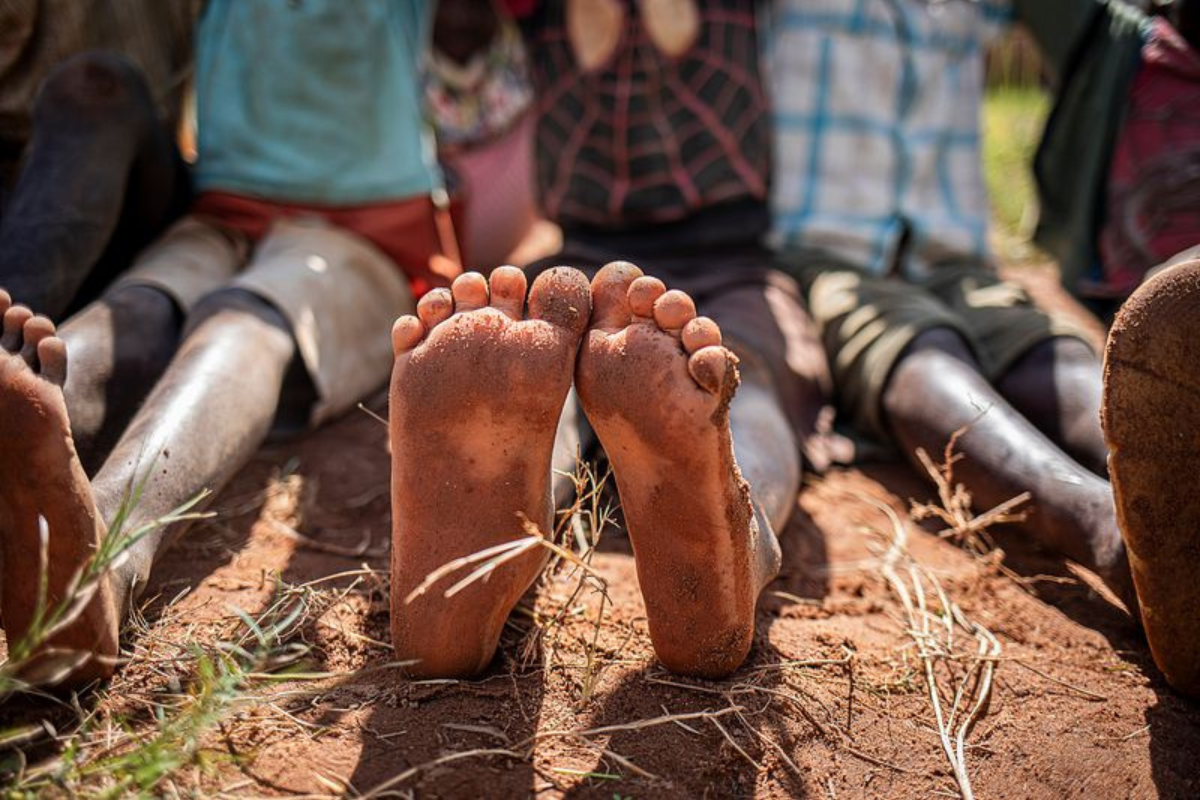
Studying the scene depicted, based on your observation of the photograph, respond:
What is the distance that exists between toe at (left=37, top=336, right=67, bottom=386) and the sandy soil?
0.37 meters

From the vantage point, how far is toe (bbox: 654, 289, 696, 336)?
1250mm

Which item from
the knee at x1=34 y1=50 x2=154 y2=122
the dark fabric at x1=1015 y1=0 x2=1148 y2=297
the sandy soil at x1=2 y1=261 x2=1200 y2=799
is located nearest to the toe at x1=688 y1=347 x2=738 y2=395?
the sandy soil at x1=2 y1=261 x2=1200 y2=799

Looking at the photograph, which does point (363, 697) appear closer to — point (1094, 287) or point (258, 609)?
point (258, 609)

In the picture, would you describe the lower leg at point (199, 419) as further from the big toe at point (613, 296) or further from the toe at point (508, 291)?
the big toe at point (613, 296)

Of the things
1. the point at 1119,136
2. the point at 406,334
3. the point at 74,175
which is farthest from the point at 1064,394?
the point at 74,175

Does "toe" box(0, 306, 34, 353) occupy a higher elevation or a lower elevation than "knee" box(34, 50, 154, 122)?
lower

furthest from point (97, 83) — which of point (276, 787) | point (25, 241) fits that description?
point (276, 787)

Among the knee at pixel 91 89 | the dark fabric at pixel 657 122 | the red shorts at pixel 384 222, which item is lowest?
the red shorts at pixel 384 222

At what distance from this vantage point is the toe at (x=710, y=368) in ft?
3.94

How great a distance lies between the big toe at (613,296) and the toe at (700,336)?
0.32 ft

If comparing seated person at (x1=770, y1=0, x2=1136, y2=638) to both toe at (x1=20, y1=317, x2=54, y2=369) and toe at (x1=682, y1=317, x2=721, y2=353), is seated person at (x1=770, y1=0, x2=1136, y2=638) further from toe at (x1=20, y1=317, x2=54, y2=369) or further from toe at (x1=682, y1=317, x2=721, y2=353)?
toe at (x1=20, y1=317, x2=54, y2=369)

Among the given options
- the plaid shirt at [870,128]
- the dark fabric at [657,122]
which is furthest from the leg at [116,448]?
the plaid shirt at [870,128]

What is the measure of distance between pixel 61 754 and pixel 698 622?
28.9 inches

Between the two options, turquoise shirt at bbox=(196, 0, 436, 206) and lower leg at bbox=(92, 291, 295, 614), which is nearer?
lower leg at bbox=(92, 291, 295, 614)
